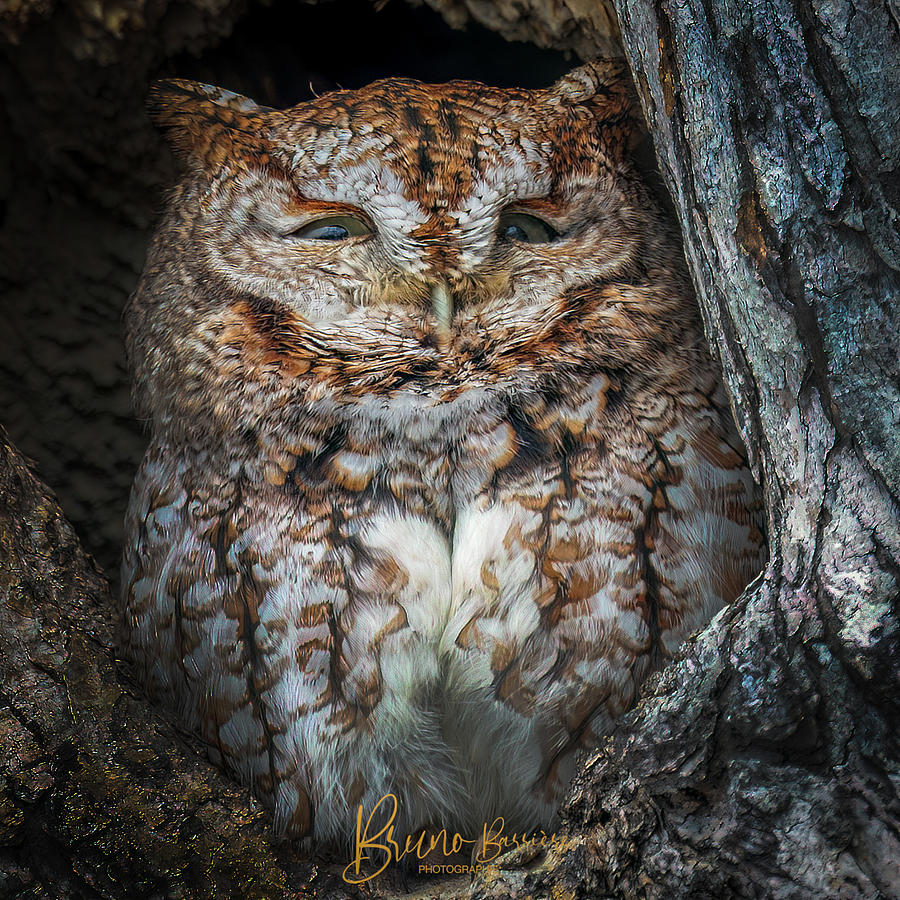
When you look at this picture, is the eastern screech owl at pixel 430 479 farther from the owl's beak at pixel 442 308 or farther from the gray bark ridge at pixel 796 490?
the gray bark ridge at pixel 796 490

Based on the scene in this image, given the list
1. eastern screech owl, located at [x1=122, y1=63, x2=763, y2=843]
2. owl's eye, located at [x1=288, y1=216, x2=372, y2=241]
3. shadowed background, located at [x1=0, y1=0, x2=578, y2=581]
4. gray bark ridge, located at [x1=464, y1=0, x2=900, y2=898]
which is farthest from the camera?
shadowed background, located at [x1=0, y1=0, x2=578, y2=581]

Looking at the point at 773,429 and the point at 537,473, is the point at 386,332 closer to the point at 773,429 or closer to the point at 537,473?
the point at 537,473

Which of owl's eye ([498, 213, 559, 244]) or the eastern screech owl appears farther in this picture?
owl's eye ([498, 213, 559, 244])

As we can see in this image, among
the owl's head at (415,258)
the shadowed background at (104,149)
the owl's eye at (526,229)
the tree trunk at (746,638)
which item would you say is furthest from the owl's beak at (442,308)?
the shadowed background at (104,149)

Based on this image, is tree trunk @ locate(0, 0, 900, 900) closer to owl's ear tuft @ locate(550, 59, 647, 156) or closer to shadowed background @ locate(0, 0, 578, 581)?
owl's ear tuft @ locate(550, 59, 647, 156)

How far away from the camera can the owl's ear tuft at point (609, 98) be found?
Result: 1.30m

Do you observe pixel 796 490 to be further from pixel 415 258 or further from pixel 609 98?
pixel 609 98

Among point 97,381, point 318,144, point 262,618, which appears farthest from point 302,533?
point 97,381

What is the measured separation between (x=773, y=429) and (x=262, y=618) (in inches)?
26.4

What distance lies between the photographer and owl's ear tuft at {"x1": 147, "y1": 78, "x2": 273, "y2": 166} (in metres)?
1.30
